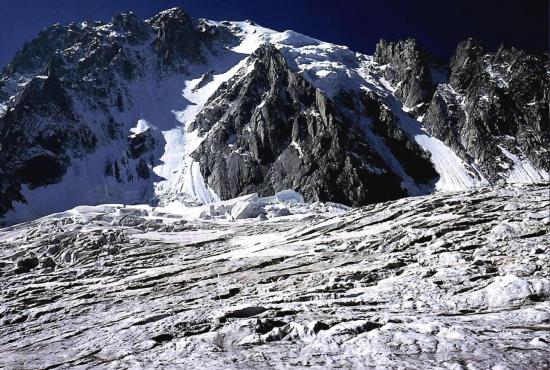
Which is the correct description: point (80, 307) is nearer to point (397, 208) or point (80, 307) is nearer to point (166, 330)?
point (166, 330)

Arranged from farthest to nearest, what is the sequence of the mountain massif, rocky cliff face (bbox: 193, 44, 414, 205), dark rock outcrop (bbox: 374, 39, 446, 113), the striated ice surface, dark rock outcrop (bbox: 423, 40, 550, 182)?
1. dark rock outcrop (bbox: 374, 39, 446, 113)
2. dark rock outcrop (bbox: 423, 40, 550, 182)
3. the mountain massif
4. rocky cliff face (bbox: 193, 44, 414, 205)
5. the striated ice surface

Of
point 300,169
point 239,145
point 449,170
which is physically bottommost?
point 449,170

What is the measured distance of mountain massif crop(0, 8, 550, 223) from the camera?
149375 mm

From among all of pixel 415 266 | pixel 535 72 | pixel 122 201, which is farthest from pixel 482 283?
pixel 535 72

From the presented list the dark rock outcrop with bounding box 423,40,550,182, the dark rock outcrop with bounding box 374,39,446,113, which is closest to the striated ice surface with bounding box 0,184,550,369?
the dark rock outcrop with bounding box 423,40,550,182

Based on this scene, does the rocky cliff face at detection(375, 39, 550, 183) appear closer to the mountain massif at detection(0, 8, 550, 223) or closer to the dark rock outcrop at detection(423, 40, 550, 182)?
the dark rock outcrop at detection(423, 40, 550, 182)

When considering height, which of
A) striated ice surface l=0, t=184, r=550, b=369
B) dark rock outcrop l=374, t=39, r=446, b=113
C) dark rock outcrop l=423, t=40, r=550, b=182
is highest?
dark rock outcrop l=374, t=39, r=446, b=113

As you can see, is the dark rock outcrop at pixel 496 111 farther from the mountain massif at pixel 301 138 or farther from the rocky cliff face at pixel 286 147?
the rocky cliff face at pixel 286 147

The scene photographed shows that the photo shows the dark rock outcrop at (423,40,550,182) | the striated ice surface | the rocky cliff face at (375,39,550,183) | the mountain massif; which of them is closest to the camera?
the striated ice surface

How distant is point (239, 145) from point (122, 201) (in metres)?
43.8

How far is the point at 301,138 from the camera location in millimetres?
158375

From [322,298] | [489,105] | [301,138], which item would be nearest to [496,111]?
[489,105]

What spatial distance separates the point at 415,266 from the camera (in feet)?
103

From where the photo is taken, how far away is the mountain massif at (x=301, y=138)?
149 m
